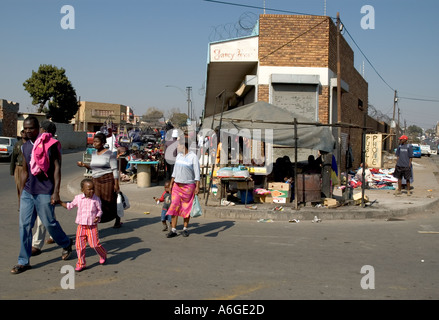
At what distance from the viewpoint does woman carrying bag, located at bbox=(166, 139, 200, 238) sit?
721 cm

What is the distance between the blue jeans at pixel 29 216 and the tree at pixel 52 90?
135ft

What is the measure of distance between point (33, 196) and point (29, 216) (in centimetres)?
25

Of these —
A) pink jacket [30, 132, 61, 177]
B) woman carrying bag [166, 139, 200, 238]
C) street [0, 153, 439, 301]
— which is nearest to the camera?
street [0, 153, 439, 301]

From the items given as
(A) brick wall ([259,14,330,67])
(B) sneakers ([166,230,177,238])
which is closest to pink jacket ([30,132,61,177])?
(B) sneakers ([166,230,177,238])

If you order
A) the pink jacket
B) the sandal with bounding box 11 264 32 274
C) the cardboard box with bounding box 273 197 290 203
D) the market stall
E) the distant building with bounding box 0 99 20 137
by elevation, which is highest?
the distant building with bounding box 0 99 20 137

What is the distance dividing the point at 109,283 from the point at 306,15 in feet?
42.3

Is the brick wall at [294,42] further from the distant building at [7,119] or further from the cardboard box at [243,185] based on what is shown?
the distant building at [7,119]

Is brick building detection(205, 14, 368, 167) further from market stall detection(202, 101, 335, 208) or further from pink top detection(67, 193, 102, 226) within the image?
pink top detection(67, 193, 102, 226)

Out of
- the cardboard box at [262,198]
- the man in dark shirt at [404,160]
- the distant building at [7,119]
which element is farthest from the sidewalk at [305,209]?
the distant building at [7,119]

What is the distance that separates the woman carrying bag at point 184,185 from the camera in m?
7.21

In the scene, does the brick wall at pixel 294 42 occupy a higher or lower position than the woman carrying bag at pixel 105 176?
higher

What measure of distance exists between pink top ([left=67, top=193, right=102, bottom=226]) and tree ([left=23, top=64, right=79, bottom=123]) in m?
41.2

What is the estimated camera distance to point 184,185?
7.24 meters
